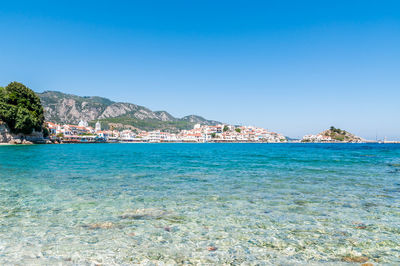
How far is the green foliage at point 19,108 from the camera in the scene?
205 feet

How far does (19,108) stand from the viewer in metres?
64.8

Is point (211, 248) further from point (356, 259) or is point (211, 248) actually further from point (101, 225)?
point (101, 225)

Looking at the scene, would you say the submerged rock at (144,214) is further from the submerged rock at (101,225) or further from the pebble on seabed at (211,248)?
the pebble on seabed at (211,248)

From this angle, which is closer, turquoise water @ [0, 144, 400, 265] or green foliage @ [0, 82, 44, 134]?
turquoise water @ [0, 144, 400, 265]

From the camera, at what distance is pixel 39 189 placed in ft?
32.8

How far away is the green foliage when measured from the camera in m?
62.6

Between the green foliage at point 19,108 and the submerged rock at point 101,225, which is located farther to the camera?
the green foliage at point 19,108

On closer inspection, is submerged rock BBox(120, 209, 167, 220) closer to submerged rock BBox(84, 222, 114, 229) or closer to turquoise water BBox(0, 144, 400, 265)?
turquoise water BBox(0, 144, 400, 265)

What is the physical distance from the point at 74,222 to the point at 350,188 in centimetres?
1014

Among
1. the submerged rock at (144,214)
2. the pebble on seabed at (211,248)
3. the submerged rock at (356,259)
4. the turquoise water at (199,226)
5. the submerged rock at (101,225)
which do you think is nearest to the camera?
the submerged rock at (356,259)

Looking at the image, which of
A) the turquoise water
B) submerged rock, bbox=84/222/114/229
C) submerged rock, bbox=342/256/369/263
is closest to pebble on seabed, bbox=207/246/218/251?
the turquoise water

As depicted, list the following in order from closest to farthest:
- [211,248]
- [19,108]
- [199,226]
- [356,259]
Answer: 1. [356,259]
2. [211,248]
3. [199,226]
4. [19,108]

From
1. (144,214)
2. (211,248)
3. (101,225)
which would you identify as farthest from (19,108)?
(211,248)

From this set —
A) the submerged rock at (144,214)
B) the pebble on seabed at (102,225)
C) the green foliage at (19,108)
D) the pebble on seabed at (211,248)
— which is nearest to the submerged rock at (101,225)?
the pebble on seabed at (102,225)
